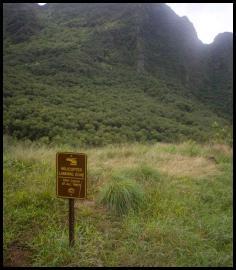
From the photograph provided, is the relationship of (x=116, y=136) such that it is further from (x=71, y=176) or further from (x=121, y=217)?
(x=71, y=176)

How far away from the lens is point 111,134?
985 inches

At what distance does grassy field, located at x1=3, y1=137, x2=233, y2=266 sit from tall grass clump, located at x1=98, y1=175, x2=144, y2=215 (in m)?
0.02

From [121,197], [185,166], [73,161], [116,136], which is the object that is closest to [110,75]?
[116,136]

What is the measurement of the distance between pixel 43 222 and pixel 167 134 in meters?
24.2

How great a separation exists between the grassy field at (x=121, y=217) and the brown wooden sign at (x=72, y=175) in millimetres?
808

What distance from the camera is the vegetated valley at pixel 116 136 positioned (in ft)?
17.8

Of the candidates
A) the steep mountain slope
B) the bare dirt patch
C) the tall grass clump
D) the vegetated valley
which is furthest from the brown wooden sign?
the steep mountain slope

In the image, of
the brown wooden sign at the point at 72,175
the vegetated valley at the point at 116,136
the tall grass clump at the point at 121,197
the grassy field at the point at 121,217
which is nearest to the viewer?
the brown wooden sign at the point at 72,175

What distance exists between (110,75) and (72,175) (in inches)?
1665

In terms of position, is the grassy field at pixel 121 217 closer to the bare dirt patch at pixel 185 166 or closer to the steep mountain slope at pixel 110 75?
the bare dirt patch at pixel 185 166

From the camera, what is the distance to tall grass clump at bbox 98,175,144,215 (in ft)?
21.0

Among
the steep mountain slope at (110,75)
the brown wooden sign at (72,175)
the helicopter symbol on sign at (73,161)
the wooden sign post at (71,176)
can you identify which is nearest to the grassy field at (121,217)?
the wooden sign post at (71,176)

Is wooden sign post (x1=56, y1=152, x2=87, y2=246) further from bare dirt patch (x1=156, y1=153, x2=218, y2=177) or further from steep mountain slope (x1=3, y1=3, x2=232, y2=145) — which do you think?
steep mountain slope (x1=3, y1=3, x2=232, y2=145)

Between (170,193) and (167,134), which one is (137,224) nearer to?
(170,193)
